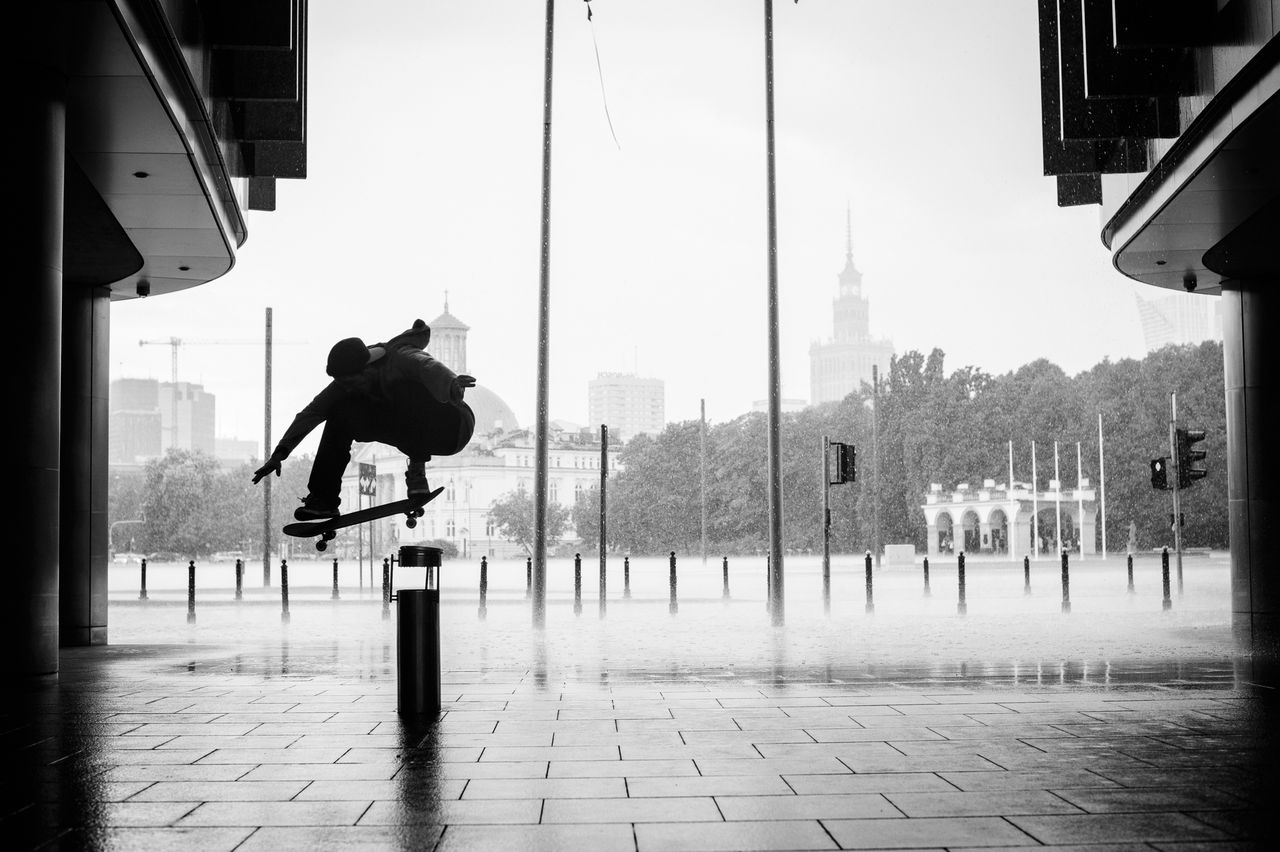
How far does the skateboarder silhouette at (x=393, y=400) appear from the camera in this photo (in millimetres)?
9594

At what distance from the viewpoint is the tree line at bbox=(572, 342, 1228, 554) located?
7375 cm

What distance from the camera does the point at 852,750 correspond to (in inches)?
280

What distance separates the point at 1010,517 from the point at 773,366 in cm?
4686

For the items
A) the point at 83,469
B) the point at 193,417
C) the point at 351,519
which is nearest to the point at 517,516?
the point at 193,417

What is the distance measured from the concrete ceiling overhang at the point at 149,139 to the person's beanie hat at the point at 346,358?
116 inches

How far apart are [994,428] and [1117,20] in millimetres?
69046

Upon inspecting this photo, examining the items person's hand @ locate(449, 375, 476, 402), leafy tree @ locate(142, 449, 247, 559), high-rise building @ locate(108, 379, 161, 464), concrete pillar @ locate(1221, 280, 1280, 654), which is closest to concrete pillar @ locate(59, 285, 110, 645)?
person's hand @ locate(449, 375, 476, 402)

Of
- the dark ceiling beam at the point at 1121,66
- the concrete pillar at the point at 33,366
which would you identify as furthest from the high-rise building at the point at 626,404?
the concrete pillar at the point at 33,366

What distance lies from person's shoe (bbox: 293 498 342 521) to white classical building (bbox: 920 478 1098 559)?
5786 cm

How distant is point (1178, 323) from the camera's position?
301ft

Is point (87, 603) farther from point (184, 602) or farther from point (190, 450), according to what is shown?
point (190, 450)

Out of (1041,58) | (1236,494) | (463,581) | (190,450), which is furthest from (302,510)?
(190,450)

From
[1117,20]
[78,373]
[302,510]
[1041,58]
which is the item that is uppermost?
[1041,58]

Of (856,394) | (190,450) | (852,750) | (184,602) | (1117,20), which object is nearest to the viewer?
(852,750)
